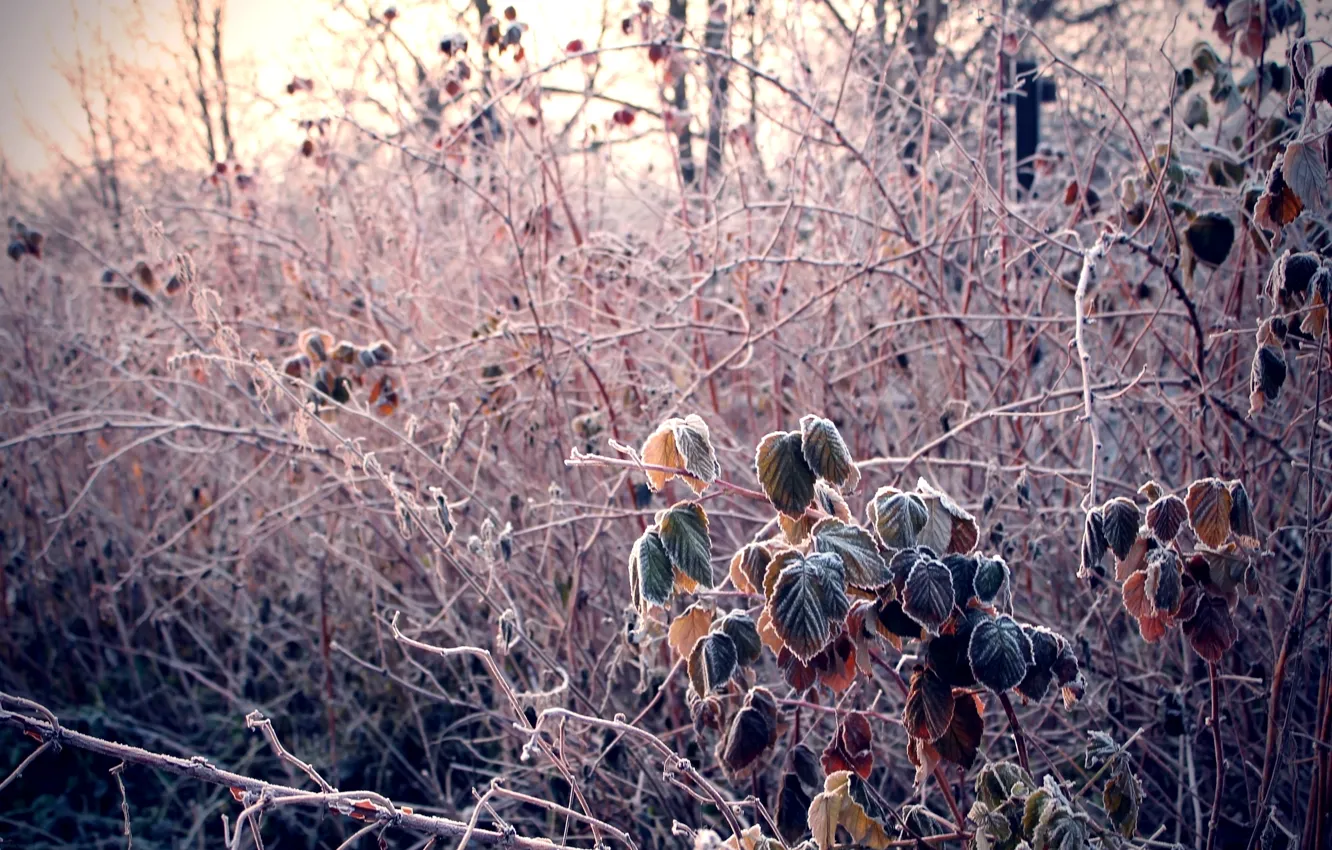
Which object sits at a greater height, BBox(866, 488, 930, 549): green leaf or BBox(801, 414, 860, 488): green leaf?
BBox(801, 414, 860, 488): green leaf

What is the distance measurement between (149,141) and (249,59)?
1.02m

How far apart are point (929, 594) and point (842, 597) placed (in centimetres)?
11

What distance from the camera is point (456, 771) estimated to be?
112 inches

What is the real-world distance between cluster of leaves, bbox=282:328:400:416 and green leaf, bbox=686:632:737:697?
1.38 meters

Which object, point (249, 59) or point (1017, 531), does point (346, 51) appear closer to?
point (249, 59)

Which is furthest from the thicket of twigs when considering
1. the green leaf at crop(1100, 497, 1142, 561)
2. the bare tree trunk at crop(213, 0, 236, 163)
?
the bare tree trunk at crop(213, 0, 236, 163)

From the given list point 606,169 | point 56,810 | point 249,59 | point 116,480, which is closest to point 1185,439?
point 606,169

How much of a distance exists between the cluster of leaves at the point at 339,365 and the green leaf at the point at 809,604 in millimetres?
1526

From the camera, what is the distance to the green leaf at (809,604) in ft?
3.34

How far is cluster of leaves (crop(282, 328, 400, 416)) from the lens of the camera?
7.26 ft

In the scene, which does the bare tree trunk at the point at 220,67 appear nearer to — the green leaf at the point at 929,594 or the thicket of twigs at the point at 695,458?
the thicket of twigs at the point at 695,458

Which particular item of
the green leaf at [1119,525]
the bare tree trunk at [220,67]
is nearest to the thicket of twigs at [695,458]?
the green leaf at [1119,525]

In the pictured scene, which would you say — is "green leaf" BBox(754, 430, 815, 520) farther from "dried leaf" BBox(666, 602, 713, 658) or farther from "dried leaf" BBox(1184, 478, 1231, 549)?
"dried leaf" BBox(1184, 478, 1231, 549)

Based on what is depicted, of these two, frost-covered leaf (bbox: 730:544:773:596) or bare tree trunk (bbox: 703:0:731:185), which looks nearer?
frost-covered leaf (bbox: 730:544:773:596)
